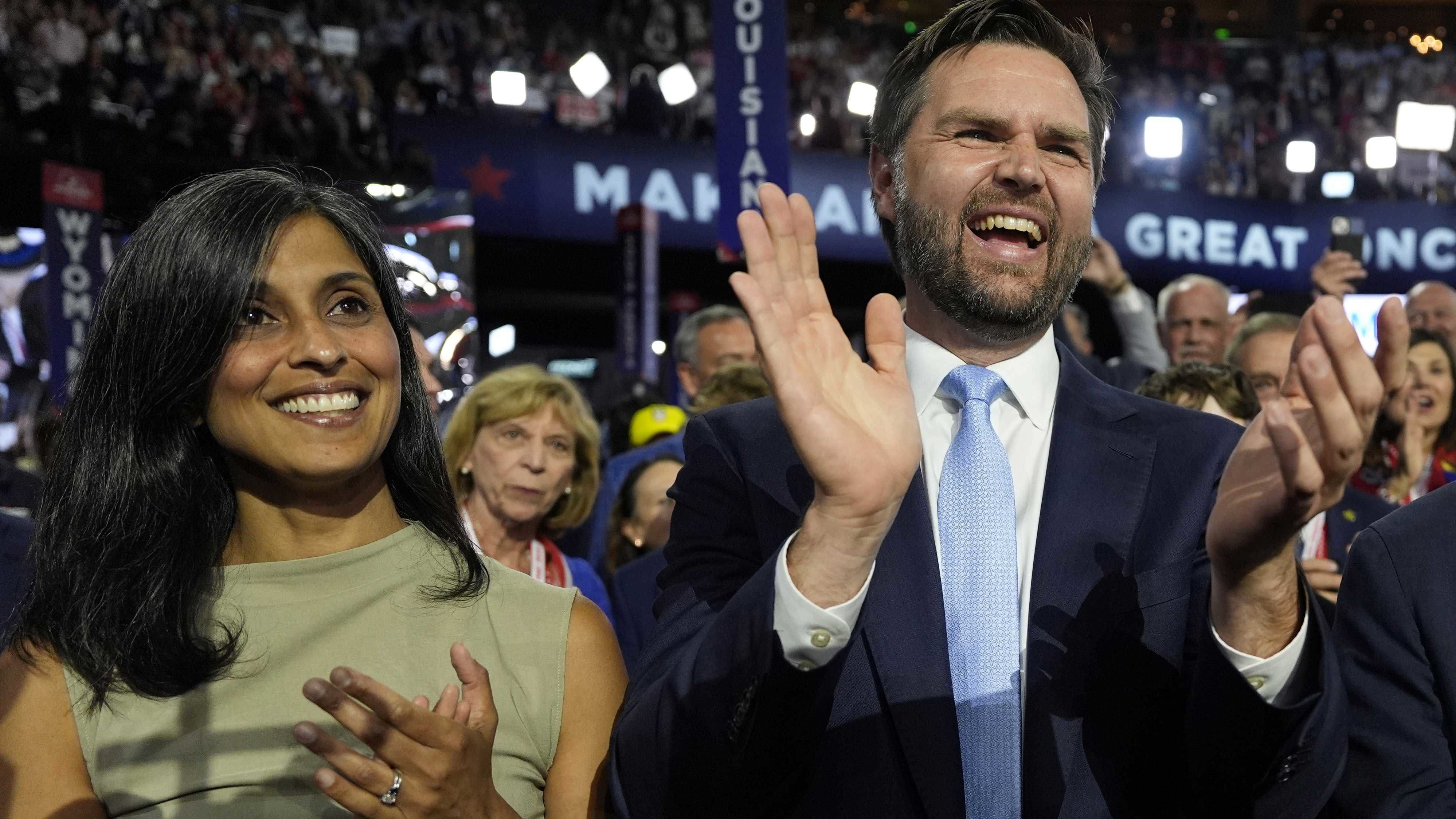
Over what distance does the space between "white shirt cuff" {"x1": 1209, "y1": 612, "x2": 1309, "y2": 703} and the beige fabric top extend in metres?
0.80

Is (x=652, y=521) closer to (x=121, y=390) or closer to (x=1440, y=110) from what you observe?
(x=121, y=390)

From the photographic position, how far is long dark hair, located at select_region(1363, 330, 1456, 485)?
3869 millimetres

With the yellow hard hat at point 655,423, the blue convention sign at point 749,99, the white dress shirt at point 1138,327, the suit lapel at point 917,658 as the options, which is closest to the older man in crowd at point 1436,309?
the white dress shirt at point 1138,327

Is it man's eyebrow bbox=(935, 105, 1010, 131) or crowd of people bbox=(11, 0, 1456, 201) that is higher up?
crowd of people bbox=(11, 0, 1456, 201)

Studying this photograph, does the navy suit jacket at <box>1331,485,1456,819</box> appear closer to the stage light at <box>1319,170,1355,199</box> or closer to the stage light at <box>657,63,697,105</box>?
the stage light at <box>657,63,697,105</box>

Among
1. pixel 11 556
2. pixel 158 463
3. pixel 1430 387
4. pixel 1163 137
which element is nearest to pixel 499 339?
pixel 1163 137

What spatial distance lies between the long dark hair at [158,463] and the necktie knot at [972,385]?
642 millimetres

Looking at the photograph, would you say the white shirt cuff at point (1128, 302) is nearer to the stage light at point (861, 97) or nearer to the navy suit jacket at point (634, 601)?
the navy suit jacket at point (634, 601)

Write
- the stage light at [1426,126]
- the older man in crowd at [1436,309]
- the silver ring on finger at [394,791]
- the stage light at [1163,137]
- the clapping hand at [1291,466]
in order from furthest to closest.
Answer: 1. the stage light at [1163,137]
2. the stage light at [1426,126]
3. the older man in crowd at [1436,309]
4. the silver ring on finger at [394,791]
5. the clapping hand at [1291,466]

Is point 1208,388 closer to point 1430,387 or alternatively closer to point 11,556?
point 1430,387

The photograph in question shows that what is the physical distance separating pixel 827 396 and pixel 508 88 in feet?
40.6

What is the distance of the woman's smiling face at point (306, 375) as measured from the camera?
5.47 feet

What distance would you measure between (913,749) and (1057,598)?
0.72ft

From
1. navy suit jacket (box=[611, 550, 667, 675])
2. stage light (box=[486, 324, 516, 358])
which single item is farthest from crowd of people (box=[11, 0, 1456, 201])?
navy suit jacket (box=[611, 550, 667, 675])
